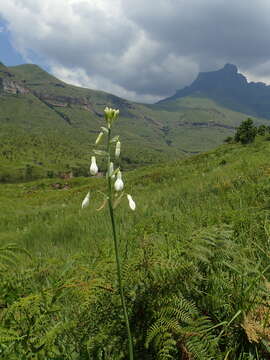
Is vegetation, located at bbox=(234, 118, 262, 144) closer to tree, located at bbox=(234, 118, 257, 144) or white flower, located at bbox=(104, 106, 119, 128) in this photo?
tree, located at bbox=(234, 118, 257, 144)

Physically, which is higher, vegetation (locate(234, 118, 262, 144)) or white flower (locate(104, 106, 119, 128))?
vegetation (locate(234, 118, 262, 144))

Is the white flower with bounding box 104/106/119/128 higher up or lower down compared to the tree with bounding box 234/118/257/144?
lower down

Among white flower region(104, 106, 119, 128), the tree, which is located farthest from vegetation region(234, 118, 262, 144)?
white flower region(104, 106, 119, 128)

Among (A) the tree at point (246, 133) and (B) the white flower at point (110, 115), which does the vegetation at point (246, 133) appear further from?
(B) the white flower at point (110, 115)

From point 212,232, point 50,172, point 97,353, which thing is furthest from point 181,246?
point 50,172

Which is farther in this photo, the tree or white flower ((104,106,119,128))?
the tree

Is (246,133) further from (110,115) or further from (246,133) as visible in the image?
(110,115)

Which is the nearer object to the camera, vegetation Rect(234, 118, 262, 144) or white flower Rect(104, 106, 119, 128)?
white flower Rect(104, 106, 119, 128)

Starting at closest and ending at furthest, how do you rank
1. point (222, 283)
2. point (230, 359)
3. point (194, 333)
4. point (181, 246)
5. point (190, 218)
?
1. point (194, 333)
2. point (230, 359)
3. point (222, 283)
4. point (181, 246)
5. point (190, 218)

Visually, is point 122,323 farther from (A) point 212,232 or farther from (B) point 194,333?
(A) point 212,232

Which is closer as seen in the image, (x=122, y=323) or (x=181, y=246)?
(x=122, y=323)

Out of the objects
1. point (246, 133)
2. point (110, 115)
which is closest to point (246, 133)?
point (246, 133)

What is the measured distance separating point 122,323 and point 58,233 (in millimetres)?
6361

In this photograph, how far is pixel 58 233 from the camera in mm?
8156
